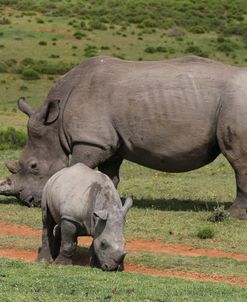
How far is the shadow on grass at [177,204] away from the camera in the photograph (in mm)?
15165

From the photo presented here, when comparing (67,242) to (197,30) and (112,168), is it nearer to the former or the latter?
(112,168)

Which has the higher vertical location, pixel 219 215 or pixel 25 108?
pixel 25 108

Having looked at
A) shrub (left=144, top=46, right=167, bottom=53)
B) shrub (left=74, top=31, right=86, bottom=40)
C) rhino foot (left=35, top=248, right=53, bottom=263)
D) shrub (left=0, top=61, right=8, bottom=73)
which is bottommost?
shrub (left=74, top=31, right=86, bottom=40)

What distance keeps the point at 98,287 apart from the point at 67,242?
129cm

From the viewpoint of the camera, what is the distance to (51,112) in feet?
48.9

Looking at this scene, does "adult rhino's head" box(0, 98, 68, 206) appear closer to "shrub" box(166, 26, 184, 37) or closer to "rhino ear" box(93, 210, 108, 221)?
"rhino ear" box(93, 210, 108, 221)

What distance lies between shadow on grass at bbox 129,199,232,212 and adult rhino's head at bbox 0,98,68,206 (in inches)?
68.9

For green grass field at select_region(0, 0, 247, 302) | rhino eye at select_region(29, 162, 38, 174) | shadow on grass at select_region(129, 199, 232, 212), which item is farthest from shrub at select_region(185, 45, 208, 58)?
rhino eye at select_region(29, 162, 38, 174)

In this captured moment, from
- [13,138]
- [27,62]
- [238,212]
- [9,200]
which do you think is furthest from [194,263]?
[27,62]

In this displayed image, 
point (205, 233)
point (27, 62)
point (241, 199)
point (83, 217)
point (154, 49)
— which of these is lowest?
point (154, 49)

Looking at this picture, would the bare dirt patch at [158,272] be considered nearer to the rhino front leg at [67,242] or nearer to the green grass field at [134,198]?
the green grass field at [134,198]

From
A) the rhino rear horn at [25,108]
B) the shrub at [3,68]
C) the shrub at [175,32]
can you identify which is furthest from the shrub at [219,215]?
the shrub at [175,32]

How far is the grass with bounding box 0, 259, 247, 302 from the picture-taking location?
338 inches

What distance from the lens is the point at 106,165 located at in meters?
15.3
